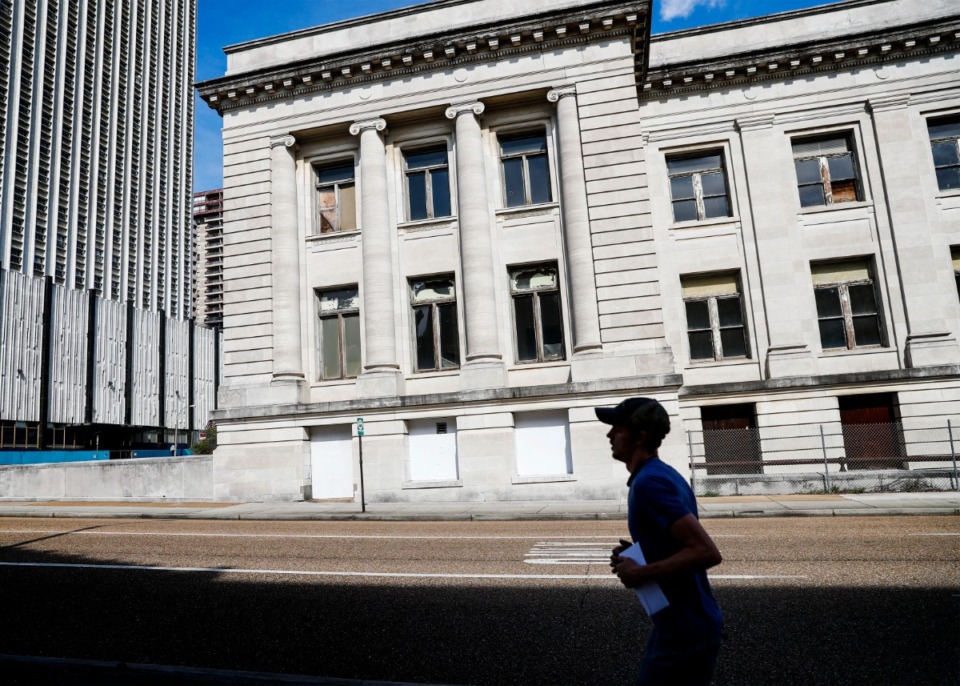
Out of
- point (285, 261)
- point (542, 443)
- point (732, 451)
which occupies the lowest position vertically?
point (732, 451)

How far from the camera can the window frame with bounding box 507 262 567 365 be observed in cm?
2053

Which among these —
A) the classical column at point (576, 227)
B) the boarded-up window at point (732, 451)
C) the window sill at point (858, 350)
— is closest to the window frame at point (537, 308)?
the classical column at point (576, 227)

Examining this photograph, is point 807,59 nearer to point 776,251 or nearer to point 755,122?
point 755,122

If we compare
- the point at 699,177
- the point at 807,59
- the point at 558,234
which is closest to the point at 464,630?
the point at 558,234

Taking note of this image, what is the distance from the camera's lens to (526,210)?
69.1 feet

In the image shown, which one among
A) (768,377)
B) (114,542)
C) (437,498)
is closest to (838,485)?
(768,377)

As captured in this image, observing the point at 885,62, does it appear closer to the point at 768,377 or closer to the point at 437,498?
the point at 768,377

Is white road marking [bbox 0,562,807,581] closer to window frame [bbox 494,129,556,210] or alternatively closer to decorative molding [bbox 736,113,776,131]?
window frame [bbox 494,129,556,210]

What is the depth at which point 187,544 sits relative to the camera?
12000 millimetres

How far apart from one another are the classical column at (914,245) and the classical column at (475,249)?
536 inches

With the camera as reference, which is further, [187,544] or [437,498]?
[437,498]

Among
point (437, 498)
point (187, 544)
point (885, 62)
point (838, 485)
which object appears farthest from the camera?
point (885, 62)

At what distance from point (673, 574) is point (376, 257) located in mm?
19531

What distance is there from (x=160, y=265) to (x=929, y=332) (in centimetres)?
7580
